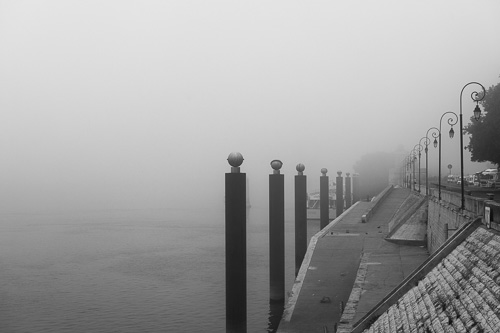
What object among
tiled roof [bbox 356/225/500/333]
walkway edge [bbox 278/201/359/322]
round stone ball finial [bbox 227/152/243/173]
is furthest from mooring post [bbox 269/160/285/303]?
tiled roof [bbox 356/225/500/333]

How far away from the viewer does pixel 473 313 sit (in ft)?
30.1

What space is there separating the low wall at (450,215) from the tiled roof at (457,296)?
1.10m

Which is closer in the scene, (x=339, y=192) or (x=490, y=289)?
(x=490, y=289)

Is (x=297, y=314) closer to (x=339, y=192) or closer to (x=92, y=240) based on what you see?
(x=339, y=192)

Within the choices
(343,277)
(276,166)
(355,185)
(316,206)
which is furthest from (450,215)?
(316,206)

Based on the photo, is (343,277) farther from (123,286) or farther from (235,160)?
(123,286)

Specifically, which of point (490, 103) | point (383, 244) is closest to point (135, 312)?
point (383, 244)

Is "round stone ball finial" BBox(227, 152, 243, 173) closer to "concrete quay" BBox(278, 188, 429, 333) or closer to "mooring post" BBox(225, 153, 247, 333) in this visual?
"mooring post" BBox(225, 153, 247, 333)

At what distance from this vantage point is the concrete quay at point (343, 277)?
1578cm

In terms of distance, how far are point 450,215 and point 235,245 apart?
7.57m

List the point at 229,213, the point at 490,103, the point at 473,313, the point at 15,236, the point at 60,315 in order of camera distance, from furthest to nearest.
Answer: the point at 15,236 → the point at 490,103 → the point at 60,315 → the point at 229,213 → the point at 473,313

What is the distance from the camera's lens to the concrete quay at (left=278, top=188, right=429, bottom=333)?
15.8 m

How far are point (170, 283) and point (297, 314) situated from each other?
16645 millimetres

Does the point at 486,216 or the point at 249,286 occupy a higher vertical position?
the point at 486,216
